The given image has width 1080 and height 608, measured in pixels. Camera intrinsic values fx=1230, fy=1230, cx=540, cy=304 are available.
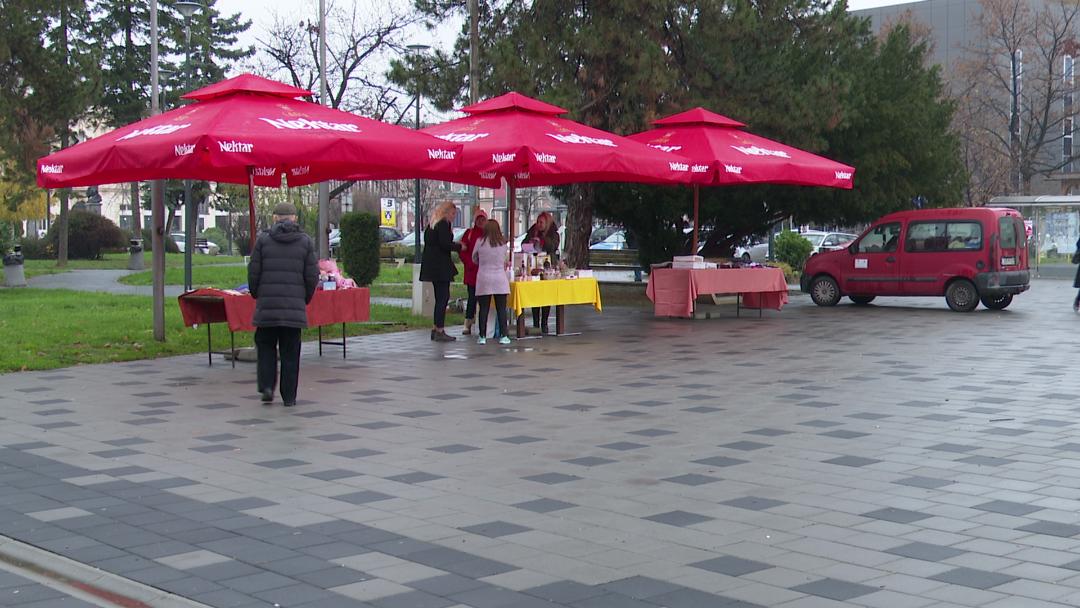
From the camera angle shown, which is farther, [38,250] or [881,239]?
[38,250]

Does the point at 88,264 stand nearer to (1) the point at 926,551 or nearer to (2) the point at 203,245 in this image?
(2) the point at 203,245

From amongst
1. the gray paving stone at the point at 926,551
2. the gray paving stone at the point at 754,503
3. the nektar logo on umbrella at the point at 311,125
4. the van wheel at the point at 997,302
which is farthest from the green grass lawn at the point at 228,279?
the gray paving stone at the point at 926,551

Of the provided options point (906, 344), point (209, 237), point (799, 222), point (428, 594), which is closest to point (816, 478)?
point (428, 594)

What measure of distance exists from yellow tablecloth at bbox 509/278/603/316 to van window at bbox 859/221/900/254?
25.2ft

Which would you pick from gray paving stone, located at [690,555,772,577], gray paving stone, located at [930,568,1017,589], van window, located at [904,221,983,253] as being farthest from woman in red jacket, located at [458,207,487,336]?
gray paving stone, located at [930,568,1017,589]

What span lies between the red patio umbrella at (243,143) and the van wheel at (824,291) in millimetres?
11735

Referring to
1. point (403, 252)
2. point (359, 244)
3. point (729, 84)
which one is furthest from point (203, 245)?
point (729, 84)

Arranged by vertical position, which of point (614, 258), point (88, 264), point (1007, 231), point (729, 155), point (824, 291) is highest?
point (729, 155)

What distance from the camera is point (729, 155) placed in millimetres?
18938

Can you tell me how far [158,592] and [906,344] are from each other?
42.1ft

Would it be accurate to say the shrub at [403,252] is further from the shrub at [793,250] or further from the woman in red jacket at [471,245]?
the woman in red jacket at [471,245]

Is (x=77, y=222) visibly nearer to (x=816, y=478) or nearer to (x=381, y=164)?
(x=381, y=164)

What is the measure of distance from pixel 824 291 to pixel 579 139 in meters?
9.45

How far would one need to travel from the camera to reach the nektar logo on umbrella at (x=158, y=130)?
42.3 ft
